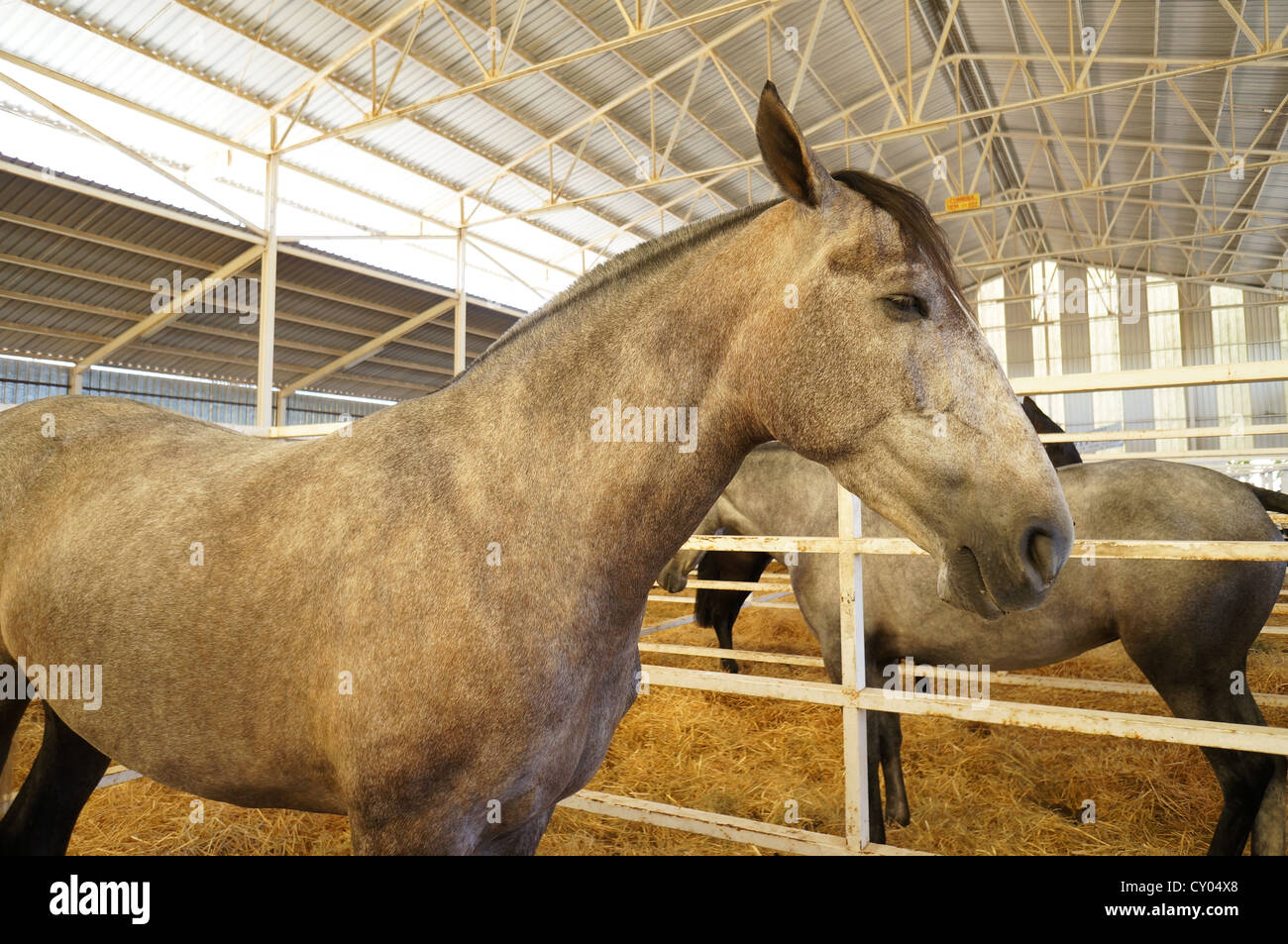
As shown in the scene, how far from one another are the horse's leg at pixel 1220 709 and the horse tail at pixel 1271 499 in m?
0.86

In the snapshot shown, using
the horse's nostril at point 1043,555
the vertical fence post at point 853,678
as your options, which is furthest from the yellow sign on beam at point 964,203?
the horse's nostril at point 1043,555

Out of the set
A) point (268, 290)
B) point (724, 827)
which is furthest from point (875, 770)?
point (268, 290)

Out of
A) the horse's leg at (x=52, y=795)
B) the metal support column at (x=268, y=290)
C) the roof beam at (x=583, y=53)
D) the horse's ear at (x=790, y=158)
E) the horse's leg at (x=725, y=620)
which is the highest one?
the roof beam at (x=583, y=53)

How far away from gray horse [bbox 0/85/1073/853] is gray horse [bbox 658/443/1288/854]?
8.34ft

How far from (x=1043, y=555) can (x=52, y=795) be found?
2472mm

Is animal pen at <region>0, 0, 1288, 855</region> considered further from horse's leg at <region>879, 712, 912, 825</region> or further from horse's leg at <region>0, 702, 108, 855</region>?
horse's leg at <region>0, 702, 108, 855</region>

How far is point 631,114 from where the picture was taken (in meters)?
13.4

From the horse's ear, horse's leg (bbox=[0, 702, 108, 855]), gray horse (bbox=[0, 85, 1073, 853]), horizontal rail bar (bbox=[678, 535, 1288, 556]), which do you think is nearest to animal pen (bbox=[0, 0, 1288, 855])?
horizontal rail bar (bbox=[678, 535, 1288, 556])

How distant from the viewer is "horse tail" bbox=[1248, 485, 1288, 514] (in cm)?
347

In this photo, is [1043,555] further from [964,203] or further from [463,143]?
[463,143]

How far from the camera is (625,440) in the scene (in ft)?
4.29

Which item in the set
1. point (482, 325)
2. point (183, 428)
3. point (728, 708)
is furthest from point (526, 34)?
point (183, 428)

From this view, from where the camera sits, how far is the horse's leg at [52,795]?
74.9 inches

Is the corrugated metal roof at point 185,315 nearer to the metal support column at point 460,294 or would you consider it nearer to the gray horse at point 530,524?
the metal support column at point 460,294
